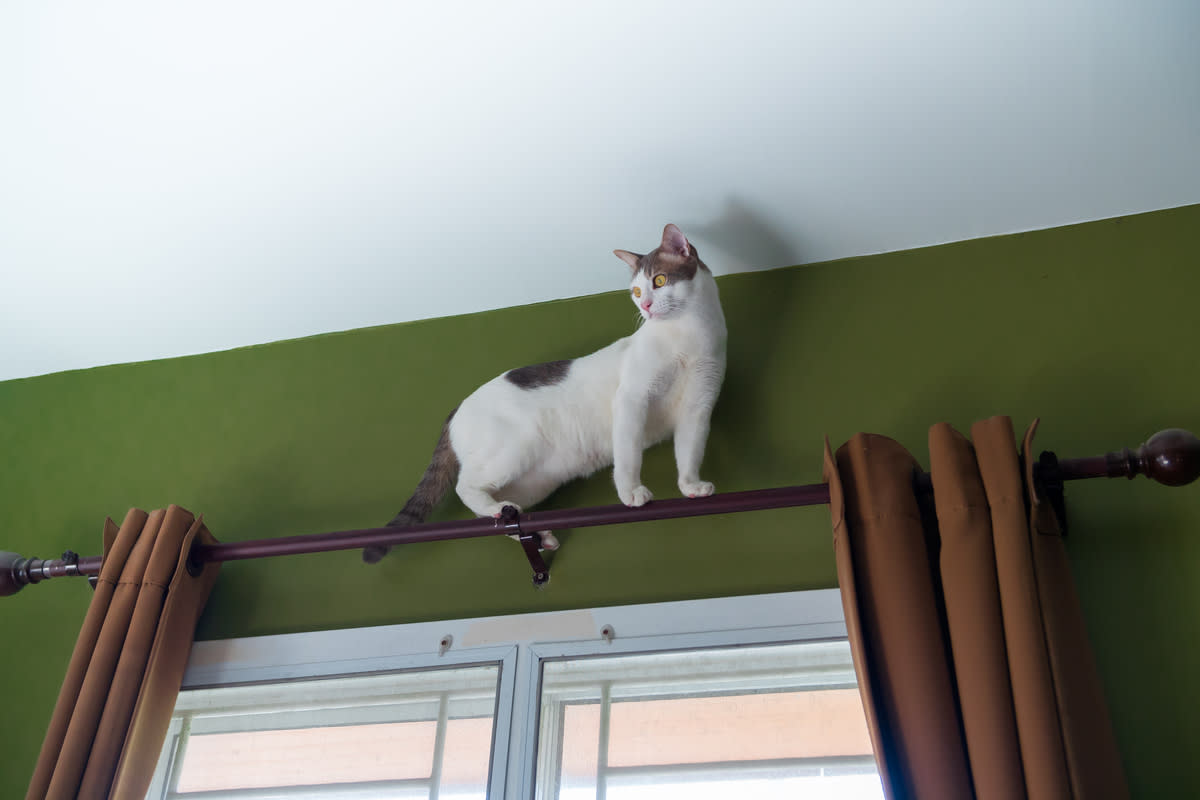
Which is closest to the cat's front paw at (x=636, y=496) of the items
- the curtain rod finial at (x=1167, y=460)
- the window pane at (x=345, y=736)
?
the window pane at (x=345, y=736)

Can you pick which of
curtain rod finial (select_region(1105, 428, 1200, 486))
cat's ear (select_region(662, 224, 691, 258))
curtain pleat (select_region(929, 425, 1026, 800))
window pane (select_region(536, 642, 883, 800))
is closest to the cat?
cat's ear (select_region(662, 224, 691, 258))

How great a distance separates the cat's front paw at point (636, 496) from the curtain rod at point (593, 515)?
0.03 feet

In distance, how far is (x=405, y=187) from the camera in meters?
1.75

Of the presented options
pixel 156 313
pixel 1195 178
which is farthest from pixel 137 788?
pixel 1195 178

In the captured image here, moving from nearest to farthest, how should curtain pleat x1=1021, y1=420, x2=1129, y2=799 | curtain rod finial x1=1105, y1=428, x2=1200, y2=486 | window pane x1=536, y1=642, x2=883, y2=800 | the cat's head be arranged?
curtain pleat x1=1021, y1=420, x2=1129, y2=799, curtain rod finial x1=1105, y1=428, x2=1200, y2=486, window pane x1=536, y1=642, x2=883, y2=800, the cat's head

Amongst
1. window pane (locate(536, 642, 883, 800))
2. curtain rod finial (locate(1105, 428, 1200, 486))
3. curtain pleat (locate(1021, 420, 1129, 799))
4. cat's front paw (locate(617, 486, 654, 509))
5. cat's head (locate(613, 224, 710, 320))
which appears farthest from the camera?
cat's head (locate(613, 224, 710, 320))

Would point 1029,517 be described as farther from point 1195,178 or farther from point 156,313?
point 156,313

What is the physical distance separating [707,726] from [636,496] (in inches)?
15.0

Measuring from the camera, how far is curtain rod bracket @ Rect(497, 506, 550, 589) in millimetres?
1499

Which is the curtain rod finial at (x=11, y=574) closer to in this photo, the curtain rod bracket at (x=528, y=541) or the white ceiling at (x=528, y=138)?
the white ceiling at (x=528, y=138)

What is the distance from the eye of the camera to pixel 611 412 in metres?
1.63

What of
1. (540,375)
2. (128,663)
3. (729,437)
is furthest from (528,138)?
(128,663)

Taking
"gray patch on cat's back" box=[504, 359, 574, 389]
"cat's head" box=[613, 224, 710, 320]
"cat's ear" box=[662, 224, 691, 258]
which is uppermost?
"cat's ear" box=[662, 224, 691, 258]

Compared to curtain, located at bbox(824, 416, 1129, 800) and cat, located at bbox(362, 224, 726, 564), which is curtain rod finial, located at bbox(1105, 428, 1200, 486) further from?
cat, located at bbox(362, 224, 726, 564)
